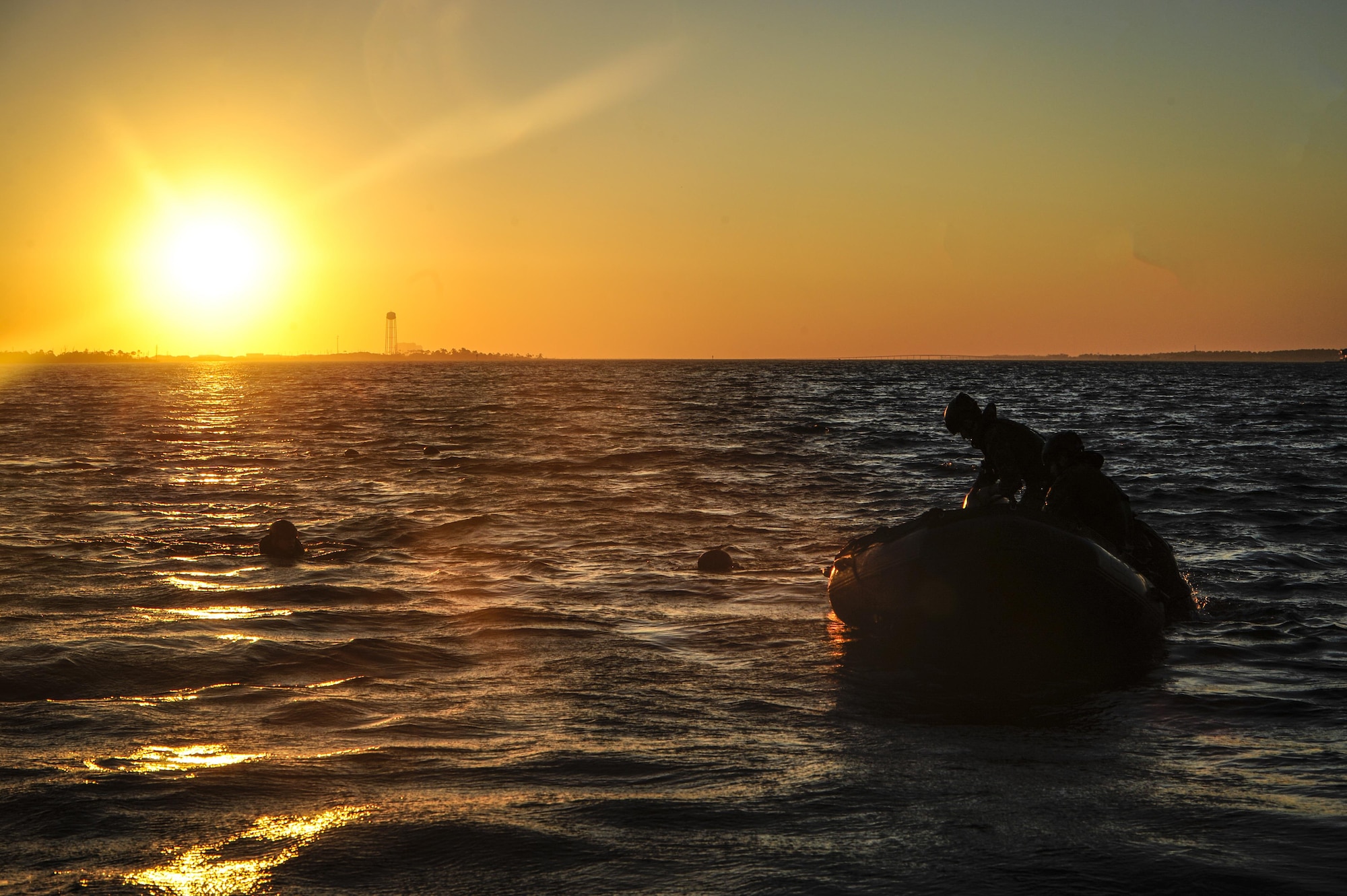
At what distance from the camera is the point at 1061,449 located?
40.8ft

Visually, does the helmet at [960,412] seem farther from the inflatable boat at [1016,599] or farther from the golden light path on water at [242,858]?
the golden light path on water at [242,858]

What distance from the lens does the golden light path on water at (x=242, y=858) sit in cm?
555

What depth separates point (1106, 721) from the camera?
29.2 ft

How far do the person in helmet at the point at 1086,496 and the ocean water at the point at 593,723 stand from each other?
1.35 metres

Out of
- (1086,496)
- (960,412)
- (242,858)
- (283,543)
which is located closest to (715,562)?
(960,412)

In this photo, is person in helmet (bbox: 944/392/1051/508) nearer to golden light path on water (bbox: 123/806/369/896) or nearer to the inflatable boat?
the inflatable boat

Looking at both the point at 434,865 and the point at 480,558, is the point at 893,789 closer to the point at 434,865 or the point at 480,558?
the point at 434,865

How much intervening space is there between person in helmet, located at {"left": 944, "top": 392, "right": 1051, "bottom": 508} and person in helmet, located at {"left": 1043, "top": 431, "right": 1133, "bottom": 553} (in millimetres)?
175

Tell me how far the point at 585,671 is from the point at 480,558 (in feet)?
25.8

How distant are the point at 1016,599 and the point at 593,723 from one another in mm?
4076

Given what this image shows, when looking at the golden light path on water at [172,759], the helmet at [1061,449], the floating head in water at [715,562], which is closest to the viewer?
the golden light path on water at [172,759]

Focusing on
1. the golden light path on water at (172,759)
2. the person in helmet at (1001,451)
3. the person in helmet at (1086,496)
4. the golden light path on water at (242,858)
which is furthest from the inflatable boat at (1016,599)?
the golden light path on water at (172,759)

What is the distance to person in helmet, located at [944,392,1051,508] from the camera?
12.0 metres

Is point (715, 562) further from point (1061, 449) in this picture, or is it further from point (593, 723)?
point (593, 723)
